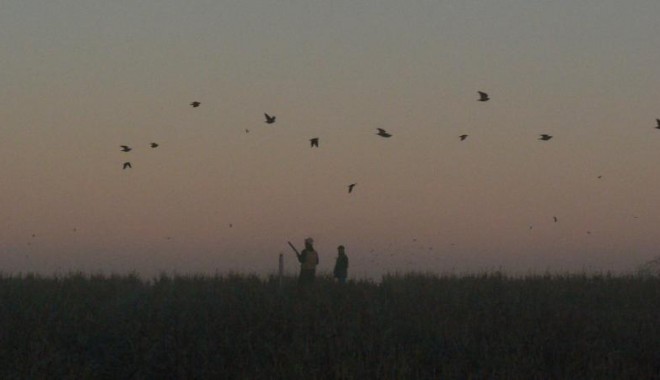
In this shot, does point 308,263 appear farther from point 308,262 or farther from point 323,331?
point 323,331

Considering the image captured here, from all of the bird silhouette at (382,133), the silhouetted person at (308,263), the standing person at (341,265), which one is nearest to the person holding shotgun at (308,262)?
the silhouetted person at (308,263)

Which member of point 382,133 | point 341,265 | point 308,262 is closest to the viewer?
point 382,133

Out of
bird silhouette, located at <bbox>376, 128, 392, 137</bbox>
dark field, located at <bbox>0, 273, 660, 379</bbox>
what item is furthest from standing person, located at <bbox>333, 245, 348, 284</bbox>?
bird silhouette, located at <bbox>376, 128, 392, 137</bbox>

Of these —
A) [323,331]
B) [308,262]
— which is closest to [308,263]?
[308,262]

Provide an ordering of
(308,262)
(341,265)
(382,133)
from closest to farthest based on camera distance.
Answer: (382,133)
(308,262)
(341,265)

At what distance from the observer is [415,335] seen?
621 inches

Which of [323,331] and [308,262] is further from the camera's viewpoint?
[308,262]

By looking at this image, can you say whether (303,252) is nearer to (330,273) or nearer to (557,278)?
(330,273)

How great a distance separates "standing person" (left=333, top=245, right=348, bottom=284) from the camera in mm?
22484

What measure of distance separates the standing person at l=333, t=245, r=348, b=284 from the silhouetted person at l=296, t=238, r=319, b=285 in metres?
0.94

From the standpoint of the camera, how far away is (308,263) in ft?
→ 70.5

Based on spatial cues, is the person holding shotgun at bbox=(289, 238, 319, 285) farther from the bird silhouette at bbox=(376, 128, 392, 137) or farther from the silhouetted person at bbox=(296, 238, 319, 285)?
the bird silhouette at bbox=(376, 128, 392, 137)

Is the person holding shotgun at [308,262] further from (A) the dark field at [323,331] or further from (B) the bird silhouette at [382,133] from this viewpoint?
(B) the bird silhouette at [382,133]

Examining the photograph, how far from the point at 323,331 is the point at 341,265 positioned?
711 centimetres
